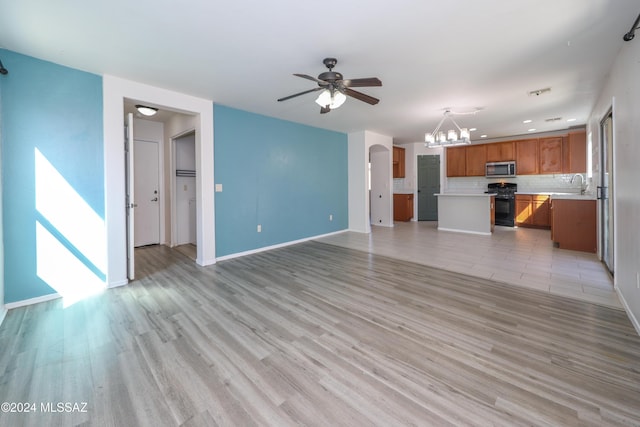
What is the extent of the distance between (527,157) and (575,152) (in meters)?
0.90

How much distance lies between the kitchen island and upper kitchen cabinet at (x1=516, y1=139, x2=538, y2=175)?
1.57m

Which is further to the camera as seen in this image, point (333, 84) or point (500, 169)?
point (500, 169)

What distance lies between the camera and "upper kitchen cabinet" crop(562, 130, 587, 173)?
609cm

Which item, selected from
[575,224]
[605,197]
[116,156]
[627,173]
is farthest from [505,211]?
[116,156]

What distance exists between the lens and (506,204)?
22.9 feet

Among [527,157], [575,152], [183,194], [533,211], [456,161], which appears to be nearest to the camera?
[183,194]

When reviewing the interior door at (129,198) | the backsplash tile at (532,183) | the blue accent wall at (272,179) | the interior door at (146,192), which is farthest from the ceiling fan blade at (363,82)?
the backsplash tile at (532,183)

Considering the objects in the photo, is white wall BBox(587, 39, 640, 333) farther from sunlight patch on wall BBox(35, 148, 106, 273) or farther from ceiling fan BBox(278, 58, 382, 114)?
sunlight patch on wall BBox(35, 148, 106, 273)

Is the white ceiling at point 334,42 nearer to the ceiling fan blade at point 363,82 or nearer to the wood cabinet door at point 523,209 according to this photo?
the ceiling fan blade at point 363,82

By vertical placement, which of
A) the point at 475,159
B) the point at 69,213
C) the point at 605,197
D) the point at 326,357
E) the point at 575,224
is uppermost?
the point at 475,159

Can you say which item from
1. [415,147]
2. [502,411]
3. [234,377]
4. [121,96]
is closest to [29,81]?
[121,96]

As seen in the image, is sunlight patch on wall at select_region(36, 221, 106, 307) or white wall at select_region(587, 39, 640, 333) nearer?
white wall at select_region(587, 39, 640, 333)

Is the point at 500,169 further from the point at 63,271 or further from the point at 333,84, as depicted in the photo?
the point at 63,271

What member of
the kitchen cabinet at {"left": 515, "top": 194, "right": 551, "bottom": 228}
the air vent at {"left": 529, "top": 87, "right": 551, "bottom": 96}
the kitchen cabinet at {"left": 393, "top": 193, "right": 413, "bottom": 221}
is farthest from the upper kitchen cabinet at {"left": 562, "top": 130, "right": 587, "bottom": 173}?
the kitchen cabinet at {"left": 393, "top": 193, "right": 413, "bottom": 221}
